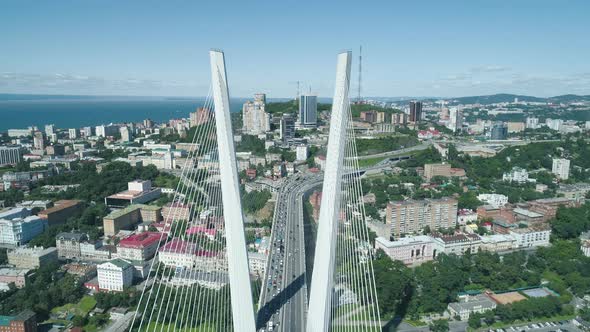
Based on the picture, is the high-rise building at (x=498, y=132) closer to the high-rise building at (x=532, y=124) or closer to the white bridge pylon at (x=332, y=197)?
the high-rise building at (x=532, y=124)

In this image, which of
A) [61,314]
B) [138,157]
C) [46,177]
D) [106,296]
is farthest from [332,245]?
[138,157]

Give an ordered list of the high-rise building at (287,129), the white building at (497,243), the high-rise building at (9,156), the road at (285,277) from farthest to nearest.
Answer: the high-rise building at (287,129) → the high-rise building at (9,156) → the white building at (497,243) → the road at (285,277)

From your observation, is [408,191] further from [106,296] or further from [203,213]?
[203,213]

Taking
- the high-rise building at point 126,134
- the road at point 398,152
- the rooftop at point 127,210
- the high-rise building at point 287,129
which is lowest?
the rooftop at point 127,210

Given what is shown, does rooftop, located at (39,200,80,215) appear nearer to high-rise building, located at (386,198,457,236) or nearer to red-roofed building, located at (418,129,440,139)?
high-rise building, located at (386,198,457,236)

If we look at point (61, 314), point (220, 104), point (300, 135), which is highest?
point (220, 104)

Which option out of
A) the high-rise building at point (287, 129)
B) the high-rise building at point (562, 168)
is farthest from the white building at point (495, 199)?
the high-rise building at point (287, 129)

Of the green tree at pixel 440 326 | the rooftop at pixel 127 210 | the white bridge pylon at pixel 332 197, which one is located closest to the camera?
the white bridge pylon at pixel 332 197
